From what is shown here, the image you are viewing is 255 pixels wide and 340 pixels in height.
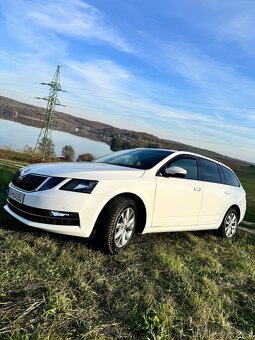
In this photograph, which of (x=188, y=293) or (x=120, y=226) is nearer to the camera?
(x=188, y=293)

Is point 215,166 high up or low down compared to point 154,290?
up

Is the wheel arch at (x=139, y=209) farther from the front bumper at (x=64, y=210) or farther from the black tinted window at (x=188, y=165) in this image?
the black tinted window at (x=188, y=165)

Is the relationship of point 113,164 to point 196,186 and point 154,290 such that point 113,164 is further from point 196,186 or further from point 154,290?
point 154,290

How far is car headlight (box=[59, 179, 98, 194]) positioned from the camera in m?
5.01

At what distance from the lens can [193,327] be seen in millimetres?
3525

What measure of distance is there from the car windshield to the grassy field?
1.24m

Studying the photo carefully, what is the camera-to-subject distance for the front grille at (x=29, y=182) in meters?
5.15

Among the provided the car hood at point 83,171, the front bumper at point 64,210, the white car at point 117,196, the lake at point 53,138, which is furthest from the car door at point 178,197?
the lake at point 53,138

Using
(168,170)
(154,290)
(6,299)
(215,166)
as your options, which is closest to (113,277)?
(154,290)

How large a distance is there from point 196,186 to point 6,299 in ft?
13.7

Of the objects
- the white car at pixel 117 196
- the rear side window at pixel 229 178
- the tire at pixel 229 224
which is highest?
the rear side window at pixel 229 178

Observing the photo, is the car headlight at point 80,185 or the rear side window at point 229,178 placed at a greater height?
the rear side window at point 229,178

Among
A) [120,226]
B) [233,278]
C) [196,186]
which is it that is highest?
[196,186]

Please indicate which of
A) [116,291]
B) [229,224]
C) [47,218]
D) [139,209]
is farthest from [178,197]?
[116,291]
